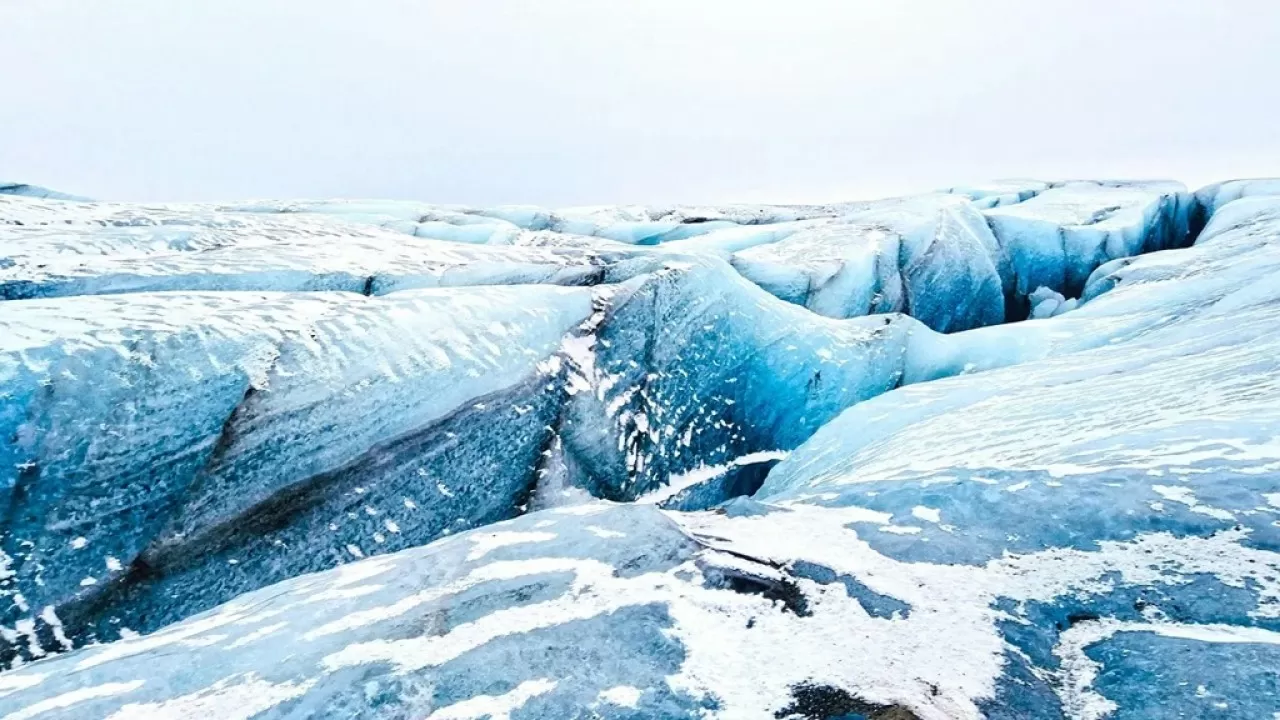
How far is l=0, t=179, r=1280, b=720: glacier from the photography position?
2.48 m

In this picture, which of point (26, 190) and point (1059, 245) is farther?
point (1059, 245)

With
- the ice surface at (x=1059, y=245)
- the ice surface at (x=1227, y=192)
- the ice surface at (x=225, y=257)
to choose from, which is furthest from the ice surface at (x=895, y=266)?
the ice surface at (x=1227, y=192)

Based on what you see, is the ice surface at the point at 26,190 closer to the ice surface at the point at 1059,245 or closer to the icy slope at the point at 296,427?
the icy slope at the point at 296,427

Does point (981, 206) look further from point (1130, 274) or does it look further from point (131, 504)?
point (131, 504)

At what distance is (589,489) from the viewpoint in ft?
21.8

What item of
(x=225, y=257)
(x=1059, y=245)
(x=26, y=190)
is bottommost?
(x=1059, y=245)

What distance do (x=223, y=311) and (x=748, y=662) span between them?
5314 mm

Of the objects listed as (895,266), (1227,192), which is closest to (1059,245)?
(895,266)

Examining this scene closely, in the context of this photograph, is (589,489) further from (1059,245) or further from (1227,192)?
(1227,192)

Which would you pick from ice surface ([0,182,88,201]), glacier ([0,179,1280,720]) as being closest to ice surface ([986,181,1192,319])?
glacier ([0,179,1280,720])

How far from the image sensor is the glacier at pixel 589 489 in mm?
2479

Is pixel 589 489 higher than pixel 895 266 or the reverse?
the reverse

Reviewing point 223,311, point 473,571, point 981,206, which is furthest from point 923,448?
point 981,206

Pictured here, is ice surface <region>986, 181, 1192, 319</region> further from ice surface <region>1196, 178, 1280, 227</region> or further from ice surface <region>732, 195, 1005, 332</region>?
ice surface <region>1196, 178, 1280, 227</region>
